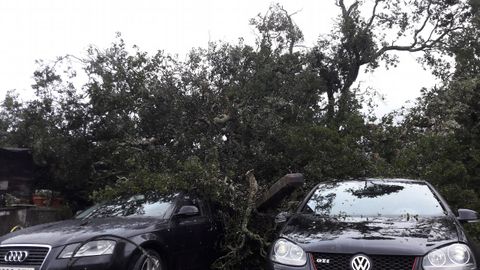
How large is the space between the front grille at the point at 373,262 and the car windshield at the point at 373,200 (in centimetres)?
109

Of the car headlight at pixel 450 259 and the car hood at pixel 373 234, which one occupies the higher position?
the car hood at pixel 373 234

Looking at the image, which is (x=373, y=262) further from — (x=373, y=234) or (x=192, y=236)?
(x=192, y=236)

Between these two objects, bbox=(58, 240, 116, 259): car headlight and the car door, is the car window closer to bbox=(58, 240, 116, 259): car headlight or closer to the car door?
the car door

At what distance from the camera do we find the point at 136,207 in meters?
7.05

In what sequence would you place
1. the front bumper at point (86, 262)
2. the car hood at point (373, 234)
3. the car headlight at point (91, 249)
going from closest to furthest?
the car hood at point (373, 234) < the front bumper at point (86, 262) < the car headlight at point (91, 249)

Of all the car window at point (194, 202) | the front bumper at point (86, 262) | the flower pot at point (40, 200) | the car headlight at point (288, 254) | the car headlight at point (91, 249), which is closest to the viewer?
the car headlight at point (288, 254)

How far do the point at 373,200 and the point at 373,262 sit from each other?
1.63 metres

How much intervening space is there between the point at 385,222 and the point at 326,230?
0.66 meters

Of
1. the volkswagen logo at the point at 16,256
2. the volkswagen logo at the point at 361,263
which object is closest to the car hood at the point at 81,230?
the volkswagen logo at the point at 16,256

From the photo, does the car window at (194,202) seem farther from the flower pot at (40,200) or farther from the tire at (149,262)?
the flower pot at (40,200)

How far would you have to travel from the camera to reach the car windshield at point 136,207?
6809mm

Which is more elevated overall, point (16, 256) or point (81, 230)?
point (81, 230)

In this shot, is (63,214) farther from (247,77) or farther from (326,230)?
(326,230)

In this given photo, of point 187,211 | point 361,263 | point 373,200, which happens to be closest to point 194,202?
point 187,211
